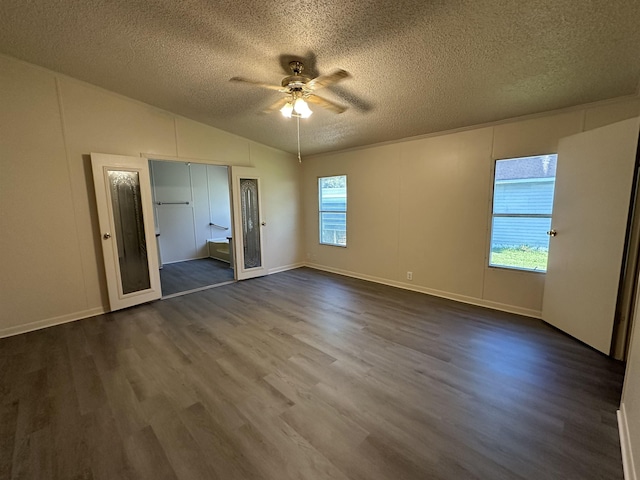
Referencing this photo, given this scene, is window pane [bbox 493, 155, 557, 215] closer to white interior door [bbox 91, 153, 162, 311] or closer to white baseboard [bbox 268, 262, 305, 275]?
white baseboard [bbox 268, 262, 305, 275]

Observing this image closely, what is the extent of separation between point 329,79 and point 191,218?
5945 millimetres

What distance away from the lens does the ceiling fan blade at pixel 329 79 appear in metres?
1.96

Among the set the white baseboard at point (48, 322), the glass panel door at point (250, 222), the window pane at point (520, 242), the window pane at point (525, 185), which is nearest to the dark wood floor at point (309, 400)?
the white baseboard at point (48, 322)

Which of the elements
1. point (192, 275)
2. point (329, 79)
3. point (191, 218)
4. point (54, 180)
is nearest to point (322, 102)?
point (329, 79)

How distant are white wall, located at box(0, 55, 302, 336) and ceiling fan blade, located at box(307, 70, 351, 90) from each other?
2.88 m

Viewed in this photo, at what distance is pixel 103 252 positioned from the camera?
348cm

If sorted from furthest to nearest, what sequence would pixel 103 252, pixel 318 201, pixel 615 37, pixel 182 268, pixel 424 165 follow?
pixel 182 268 → pixel 318 201 → pixel 424 165 → pixel 103 252 → pixel 615 37

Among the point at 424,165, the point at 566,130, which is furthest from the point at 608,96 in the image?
the point at 424,165

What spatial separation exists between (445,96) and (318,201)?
320cm

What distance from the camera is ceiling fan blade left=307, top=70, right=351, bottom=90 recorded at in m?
1.96

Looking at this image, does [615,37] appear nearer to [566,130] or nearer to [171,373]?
[566,130]

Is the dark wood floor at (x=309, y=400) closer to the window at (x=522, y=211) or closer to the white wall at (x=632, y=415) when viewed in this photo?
the white wall at (x=632, y=415)

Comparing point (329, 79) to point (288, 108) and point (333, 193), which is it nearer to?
point (288, 108)

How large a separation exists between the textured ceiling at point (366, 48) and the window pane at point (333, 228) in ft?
7.42
